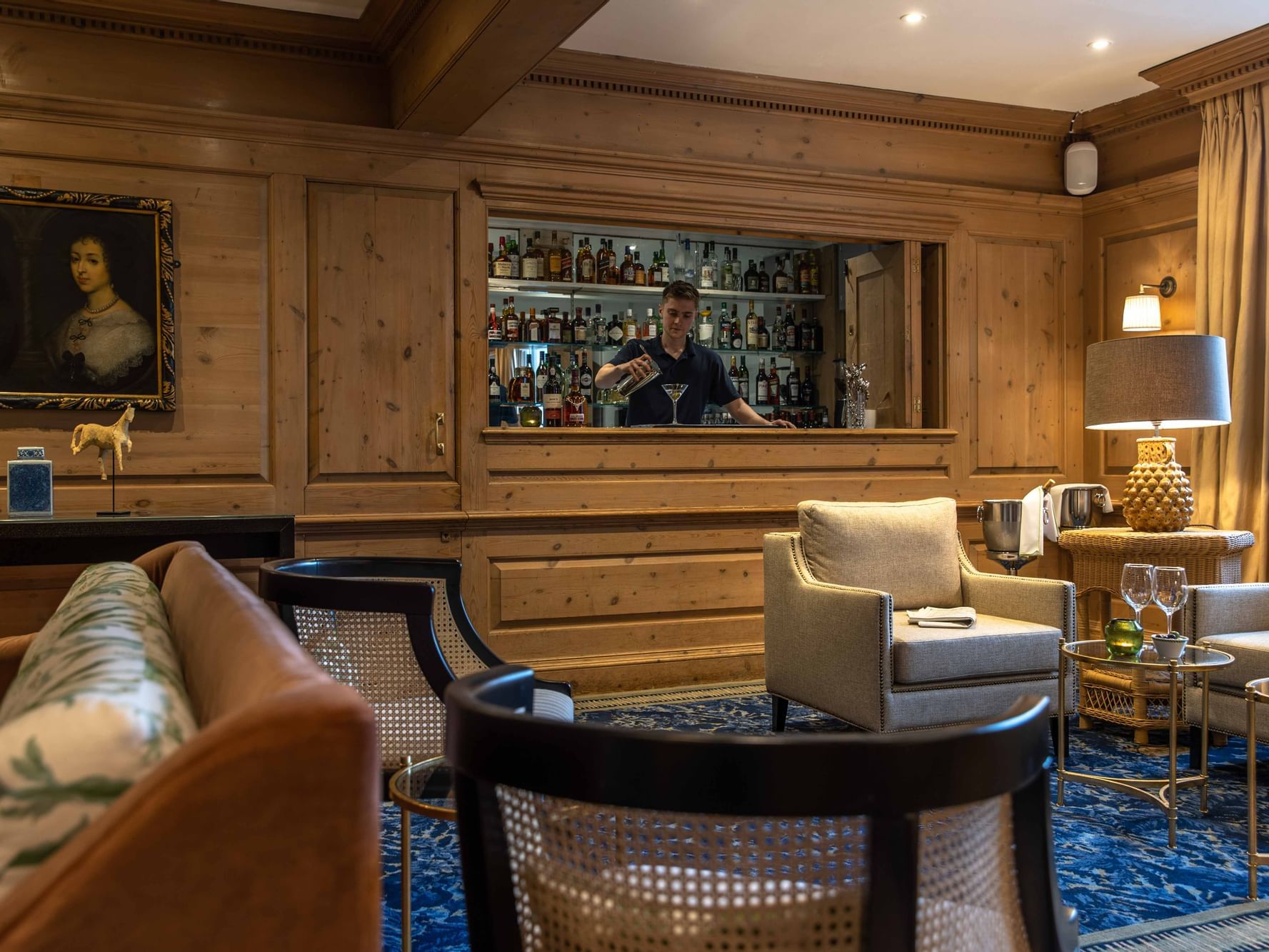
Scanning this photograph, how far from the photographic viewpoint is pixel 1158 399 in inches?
166

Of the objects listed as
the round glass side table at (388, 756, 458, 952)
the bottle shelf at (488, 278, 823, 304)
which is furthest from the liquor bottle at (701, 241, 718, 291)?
the round glass side table at (388, 756, 458, 952)

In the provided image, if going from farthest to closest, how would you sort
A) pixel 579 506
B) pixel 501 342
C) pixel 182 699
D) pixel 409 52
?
pixel 501 342
pixel 579 506
pixel 409 52
pixel 182 699

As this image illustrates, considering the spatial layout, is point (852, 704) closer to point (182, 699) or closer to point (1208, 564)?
point (1208, 564)

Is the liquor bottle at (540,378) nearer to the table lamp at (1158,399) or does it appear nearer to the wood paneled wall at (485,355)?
the wood paneled wall at (485,355)

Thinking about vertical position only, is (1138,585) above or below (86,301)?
below

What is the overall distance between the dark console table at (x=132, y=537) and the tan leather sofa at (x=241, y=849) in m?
2.87

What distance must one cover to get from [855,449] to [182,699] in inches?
176

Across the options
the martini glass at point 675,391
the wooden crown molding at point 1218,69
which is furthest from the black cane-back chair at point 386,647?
the wooden crown molding at point 1218,69

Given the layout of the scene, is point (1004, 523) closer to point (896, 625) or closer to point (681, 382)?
point (896, 625)

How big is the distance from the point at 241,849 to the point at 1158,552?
13.8ft

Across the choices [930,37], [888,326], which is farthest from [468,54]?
[888,326]

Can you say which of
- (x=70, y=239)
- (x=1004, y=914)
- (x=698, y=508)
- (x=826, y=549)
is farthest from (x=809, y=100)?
(x=1004, y=914)

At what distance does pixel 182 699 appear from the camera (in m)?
0.95

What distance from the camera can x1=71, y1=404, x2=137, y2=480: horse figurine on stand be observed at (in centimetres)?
365
